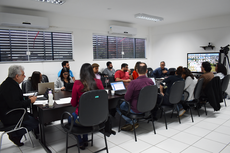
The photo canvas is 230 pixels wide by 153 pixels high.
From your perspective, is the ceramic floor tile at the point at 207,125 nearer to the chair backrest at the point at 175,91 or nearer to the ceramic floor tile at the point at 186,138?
the ceramic floor tile at the point at 186,138

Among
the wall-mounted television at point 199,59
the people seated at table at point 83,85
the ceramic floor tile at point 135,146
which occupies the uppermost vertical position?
the wall-mounted television at point 199,59

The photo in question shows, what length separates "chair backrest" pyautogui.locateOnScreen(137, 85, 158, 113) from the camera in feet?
9.28

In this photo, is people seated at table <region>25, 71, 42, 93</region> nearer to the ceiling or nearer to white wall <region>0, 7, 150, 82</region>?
white wall <region>0, 7, 150, 82</region>

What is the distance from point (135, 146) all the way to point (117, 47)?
212 inches

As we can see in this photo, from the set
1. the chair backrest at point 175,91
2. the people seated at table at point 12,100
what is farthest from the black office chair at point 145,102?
the people seated at table at point 12,100

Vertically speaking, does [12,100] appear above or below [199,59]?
below

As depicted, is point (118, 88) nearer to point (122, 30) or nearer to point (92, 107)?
point (92, 107)

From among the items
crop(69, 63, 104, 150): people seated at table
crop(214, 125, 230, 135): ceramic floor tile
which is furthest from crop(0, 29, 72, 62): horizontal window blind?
crop(214, 125, 230, 135): ceramic floor tile

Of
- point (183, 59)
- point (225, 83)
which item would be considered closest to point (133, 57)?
point (183, 59)

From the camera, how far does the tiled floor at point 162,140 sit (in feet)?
8.75

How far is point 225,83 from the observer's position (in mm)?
4547

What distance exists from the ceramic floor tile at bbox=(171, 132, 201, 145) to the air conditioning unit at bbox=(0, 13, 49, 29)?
4.71 meters

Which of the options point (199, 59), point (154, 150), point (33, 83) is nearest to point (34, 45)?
point (33, 83)

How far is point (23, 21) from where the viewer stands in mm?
4934
